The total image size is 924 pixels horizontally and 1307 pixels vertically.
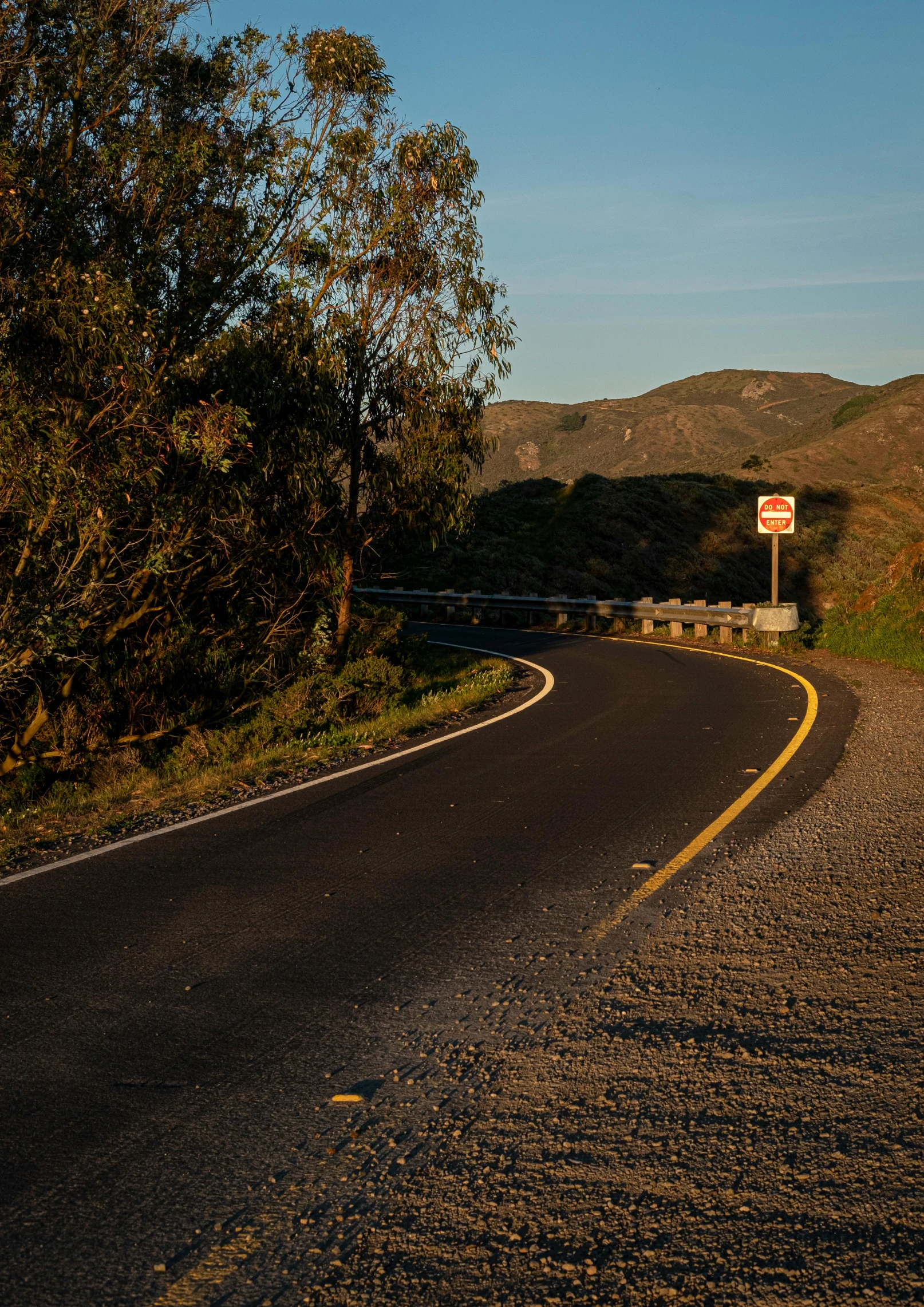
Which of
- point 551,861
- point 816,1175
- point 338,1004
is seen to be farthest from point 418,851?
point 816,1175

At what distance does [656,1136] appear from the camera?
13.4 feet

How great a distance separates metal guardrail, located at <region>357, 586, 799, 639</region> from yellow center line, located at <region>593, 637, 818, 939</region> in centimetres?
828

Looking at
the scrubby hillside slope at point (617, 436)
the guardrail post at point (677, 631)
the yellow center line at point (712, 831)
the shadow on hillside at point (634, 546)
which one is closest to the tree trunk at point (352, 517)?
the yellow center line at point (712, 831)

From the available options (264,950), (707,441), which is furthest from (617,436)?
(264,950)

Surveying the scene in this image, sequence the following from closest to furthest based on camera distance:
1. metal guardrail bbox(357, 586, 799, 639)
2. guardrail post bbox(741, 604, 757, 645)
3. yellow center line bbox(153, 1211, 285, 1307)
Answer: yellow center line bbox(153, 1211, 285, 1307) < metal guardrail bbox(357, 586, 799, 639) < guardrail post bbox(741, 604, 757, 645)

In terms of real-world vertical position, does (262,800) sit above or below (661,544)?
below

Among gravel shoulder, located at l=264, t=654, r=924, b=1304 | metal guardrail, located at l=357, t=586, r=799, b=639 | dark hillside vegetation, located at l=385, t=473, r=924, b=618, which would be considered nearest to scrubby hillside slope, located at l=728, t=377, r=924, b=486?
dark hillside vegetation, located at l=385, t=473, r=924, b=618

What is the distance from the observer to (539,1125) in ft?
13.8

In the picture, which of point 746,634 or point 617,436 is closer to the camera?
point 746,634

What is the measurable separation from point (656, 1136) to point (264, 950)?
2.76 meters

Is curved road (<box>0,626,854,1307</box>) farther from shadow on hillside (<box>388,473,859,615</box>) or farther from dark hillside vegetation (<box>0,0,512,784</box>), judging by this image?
shadow on hillside (<box>388,473,859,615</box>)

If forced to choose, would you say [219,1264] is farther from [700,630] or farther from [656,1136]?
[700,630]

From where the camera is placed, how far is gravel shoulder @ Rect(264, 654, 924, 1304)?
10.8ft

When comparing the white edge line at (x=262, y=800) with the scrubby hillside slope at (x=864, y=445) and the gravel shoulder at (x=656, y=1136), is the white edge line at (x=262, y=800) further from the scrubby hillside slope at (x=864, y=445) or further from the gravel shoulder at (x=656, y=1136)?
the scrubby hillside slope at (x=864, y=445)
